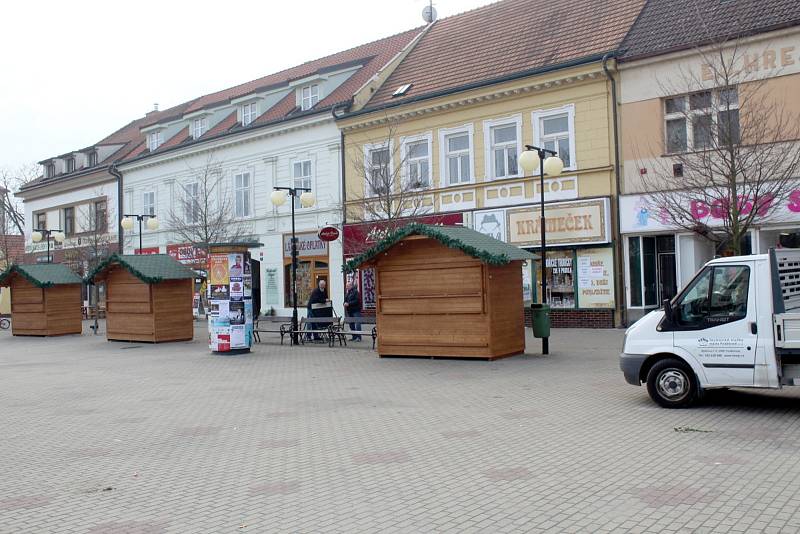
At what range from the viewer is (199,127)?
39.5m

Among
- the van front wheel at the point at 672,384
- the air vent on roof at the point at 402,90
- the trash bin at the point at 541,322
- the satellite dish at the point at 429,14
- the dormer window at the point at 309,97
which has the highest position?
the satellite dish at the point at 429,14

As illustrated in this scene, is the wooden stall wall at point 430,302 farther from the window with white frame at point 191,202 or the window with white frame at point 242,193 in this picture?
the window with white frame at point 242,193

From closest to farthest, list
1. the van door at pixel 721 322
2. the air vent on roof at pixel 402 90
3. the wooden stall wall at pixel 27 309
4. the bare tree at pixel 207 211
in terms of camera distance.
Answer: the van door at pixel 721 322, the wooden stall wall at pixel 27 309, the air vent on roof at pixel 402 90, the bare tree at pixel 207 211

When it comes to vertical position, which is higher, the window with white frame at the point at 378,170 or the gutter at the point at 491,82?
the gutter at the point at 491,82

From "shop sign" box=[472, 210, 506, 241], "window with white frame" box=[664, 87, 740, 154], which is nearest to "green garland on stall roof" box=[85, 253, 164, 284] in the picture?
"shop sign" box=[472, 210, 506, 241]

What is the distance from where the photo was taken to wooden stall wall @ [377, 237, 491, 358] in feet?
51.8

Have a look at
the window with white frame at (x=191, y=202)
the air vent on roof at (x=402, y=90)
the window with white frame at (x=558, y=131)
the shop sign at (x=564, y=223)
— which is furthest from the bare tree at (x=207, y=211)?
the window with white frame at (x=558, y=131)

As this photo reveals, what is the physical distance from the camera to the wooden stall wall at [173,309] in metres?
22.9

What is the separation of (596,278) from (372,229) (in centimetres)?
798

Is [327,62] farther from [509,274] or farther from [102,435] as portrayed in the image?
[102,435]

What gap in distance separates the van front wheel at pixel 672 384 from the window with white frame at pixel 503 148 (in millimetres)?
15921

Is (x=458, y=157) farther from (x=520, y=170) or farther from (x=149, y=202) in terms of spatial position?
(x=149, y=202)

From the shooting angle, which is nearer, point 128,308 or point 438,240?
point 438,240

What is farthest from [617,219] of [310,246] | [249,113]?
[249,113]
